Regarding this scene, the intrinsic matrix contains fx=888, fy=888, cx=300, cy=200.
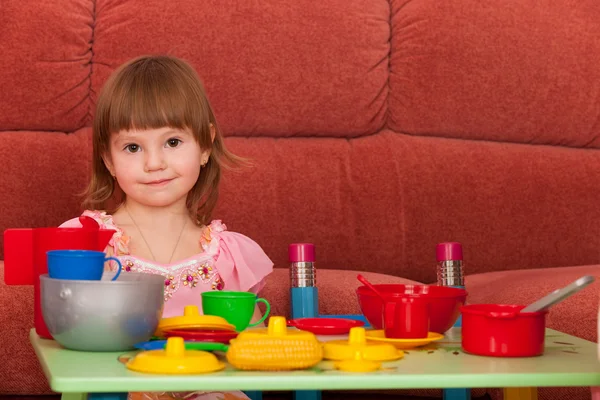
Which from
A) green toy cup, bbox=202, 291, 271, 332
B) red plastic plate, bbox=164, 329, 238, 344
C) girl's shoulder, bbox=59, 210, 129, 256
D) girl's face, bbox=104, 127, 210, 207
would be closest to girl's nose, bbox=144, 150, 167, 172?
girl's face, bbox=104, 127, 210, 207

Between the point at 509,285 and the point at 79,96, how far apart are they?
1.12 metres

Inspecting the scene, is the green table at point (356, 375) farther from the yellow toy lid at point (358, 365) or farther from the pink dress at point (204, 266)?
the pink dress at point (204, 266)

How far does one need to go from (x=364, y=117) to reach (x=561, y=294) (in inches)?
53.3

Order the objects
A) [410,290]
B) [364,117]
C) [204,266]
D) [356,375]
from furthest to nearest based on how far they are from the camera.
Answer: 1. [364,117]
2. [204,266]
3. [410,290]
4. [356,375]

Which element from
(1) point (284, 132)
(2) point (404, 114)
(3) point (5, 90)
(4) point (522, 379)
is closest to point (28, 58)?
(3) point (5, 90)

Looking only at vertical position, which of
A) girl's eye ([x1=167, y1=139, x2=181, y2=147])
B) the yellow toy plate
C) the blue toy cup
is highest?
girl's eye ([x1=167, y1=139, x2=181, y2=147])

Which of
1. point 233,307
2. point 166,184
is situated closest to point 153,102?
point 166,184

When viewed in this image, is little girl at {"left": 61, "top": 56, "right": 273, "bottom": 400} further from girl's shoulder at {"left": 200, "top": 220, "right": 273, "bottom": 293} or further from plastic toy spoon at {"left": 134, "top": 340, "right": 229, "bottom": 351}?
plastic toy spoon at {"left": 134, "top": 340, "right": 229, "bottom": 351}

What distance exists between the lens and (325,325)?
1.17 metres

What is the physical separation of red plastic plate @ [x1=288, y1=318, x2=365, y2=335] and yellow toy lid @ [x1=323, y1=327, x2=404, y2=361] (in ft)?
0.51

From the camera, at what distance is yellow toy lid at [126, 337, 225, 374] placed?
88 centimetres

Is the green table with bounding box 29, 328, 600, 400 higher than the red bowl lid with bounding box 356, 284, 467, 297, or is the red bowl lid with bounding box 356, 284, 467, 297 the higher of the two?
the red bowl lid with bounding box 356, 284, 467, 297

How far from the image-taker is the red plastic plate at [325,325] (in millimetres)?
1146

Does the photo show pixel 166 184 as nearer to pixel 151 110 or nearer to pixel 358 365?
pixel 151 110
